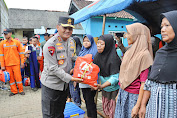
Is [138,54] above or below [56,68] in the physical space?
above

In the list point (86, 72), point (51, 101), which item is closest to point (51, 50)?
point (86, 72)

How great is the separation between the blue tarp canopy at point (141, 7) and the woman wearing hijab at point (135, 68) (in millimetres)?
1538

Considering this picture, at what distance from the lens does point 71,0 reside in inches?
492

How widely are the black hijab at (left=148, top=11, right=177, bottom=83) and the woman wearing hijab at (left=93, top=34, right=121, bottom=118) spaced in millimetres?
1113

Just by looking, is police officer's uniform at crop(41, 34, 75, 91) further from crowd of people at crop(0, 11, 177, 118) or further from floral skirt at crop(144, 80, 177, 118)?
floral skirt at crop(144, 80, 177, 118)

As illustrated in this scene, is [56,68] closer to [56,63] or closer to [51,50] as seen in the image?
[56,63]

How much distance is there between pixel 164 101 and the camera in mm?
1384

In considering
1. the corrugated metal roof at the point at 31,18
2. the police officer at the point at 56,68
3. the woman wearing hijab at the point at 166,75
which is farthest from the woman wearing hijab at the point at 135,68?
the corrugated metal roof at the point at 31,18

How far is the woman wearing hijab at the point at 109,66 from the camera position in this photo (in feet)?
8.34

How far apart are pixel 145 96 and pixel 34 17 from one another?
21.5m

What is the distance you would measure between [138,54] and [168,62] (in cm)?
45

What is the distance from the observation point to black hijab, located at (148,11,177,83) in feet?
4.37

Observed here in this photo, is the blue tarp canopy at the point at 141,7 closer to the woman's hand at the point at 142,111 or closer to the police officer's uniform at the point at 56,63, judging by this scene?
the police officer's uniform at the point at 56,63

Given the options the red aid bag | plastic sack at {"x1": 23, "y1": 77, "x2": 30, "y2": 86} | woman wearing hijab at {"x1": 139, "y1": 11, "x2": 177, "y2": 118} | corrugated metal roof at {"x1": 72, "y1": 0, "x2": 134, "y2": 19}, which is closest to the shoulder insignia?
the red aid bag
